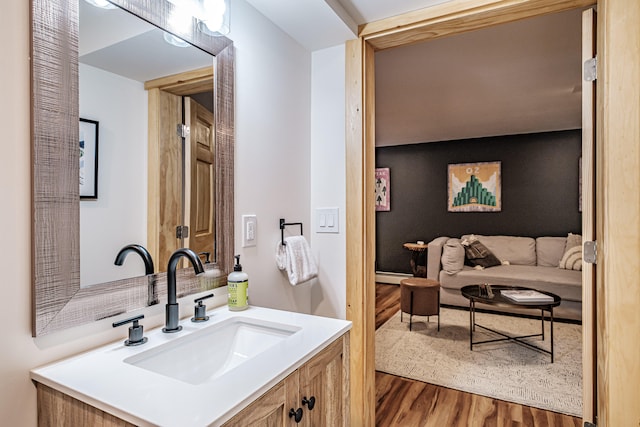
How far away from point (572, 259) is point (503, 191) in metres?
1.33

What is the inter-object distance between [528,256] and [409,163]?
2210mm

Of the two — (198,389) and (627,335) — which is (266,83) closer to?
(198,389)

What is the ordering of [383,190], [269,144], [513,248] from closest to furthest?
1. [269,144]
2. [513,248]
3. [383,190]

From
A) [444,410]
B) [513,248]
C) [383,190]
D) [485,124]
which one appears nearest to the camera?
[444,410]

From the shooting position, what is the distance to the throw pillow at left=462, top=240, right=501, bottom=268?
466 cm

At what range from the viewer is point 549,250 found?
15.5 ft

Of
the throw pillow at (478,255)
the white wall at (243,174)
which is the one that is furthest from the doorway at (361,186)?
the throw pillow at (478,255)

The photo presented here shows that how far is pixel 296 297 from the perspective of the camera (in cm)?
190

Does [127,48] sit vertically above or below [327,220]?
A: above

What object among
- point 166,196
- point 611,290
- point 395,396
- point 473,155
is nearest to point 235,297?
point 166,196

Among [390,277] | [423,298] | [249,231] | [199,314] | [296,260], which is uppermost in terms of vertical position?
[249,231]

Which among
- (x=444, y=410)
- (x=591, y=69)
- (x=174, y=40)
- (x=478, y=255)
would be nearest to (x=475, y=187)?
(x=478, y=255)

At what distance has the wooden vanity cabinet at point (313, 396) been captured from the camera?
2.72ft

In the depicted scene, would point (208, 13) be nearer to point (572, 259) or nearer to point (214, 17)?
point (214, 17)
